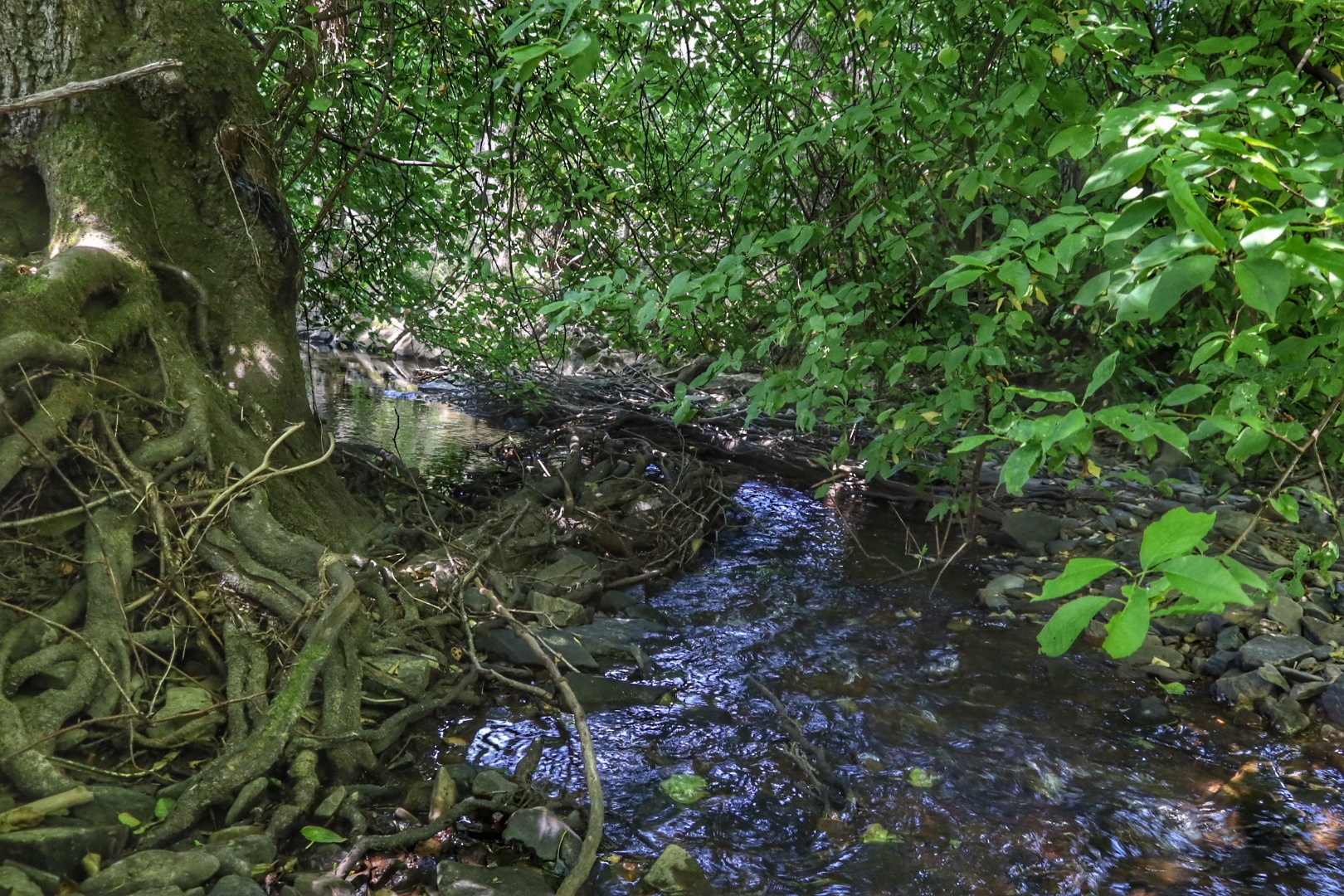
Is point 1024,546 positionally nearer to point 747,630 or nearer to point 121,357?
point 747,630

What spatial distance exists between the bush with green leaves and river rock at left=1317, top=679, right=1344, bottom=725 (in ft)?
12.1

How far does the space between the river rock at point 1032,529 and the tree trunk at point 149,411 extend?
538 centimetres

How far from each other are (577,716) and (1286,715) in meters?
3.75

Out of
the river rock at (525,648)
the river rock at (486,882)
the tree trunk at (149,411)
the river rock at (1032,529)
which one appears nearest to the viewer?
the river rock at (486,882)

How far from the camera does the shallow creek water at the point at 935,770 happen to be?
3131 mm

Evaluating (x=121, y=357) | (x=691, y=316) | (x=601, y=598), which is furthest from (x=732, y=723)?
(x=121, y=357)

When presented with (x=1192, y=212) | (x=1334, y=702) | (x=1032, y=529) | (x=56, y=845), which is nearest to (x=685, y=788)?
(x=56, y=845)

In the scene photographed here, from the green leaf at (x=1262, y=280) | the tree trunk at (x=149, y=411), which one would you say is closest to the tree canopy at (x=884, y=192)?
the green leaf at (x=1262, y=280)

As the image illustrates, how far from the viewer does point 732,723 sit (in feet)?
13.6

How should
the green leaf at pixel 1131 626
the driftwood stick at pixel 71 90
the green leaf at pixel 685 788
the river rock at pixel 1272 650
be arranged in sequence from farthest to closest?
1. the river rock at pixel 1272 650
2. the green leaf at pixel 685 788
3. the driftwood stick at pixel 71 90
4. the green leaf at pixel 1131 626

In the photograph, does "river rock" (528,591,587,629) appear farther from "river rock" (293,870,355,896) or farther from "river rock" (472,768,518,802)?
"river rock" (293,870,355,896)

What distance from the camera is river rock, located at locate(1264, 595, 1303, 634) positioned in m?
5.03

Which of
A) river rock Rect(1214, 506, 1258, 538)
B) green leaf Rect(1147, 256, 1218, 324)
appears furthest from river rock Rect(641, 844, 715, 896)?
river rock Rect(1214, 506, 1258, 538)

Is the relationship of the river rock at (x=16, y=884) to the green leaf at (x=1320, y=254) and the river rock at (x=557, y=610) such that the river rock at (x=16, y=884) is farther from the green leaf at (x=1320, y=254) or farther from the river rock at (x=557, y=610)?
the green leaf at (x=1320, y=254)
